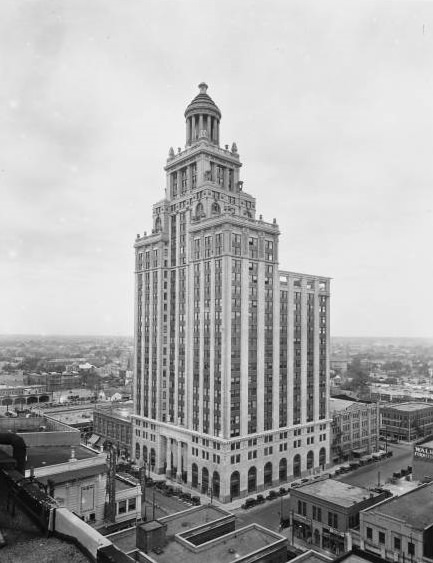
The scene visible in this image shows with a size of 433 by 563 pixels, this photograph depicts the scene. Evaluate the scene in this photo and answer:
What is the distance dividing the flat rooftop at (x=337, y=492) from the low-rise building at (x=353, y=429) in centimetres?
3305

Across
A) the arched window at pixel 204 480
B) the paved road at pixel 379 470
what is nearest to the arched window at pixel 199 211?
the arched window at pixel 204 480

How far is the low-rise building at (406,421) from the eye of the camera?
118 meters

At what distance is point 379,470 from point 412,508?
3986cm

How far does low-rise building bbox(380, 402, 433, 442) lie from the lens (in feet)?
387

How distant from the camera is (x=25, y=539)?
11.1 m

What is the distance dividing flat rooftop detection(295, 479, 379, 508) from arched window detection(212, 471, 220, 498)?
53.4 feet

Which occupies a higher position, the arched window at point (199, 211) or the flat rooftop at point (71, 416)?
the arched window at point (199, 211)

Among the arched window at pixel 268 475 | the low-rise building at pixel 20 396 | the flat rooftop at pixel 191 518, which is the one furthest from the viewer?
the low-rise building at pixel 20 396

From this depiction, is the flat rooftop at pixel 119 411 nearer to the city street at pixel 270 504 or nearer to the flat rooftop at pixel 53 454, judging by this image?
the city street at pixel 270 504

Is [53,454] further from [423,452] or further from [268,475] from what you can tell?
[423,452]

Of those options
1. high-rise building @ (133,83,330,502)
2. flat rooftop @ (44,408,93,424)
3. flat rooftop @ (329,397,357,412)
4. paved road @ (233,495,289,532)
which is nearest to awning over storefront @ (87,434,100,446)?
flat rooftop @ (44,408,93,424)

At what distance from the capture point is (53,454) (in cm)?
6425

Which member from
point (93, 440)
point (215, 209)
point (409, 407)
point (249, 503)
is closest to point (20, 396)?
point (93, 440)

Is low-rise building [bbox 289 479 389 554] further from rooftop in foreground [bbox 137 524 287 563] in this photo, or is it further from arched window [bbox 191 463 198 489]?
arched window [bbox 191 463 198 489]
